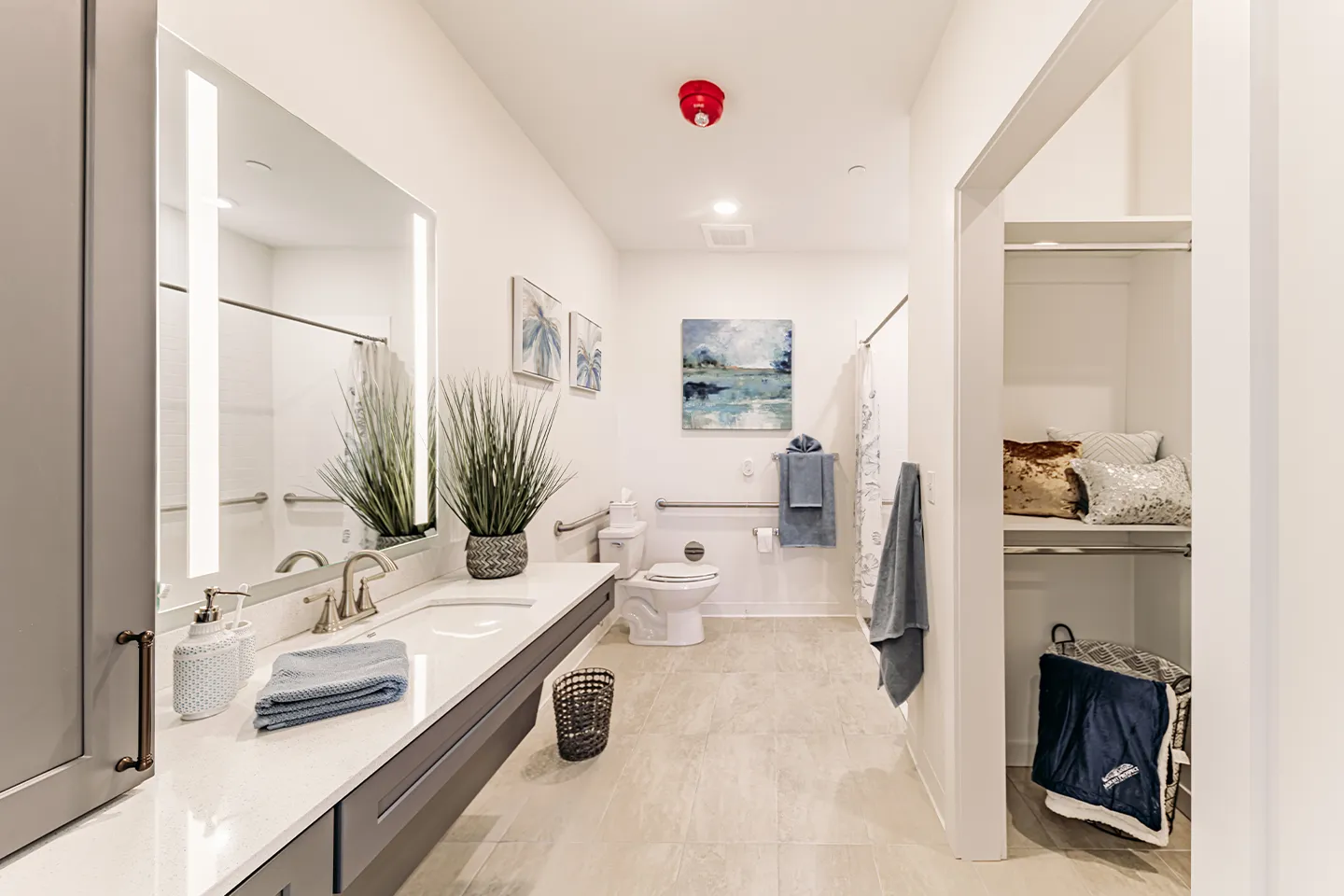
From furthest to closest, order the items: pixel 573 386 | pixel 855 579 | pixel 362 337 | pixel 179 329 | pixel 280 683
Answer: pixel 855 579 < pixel 573 386 < pixel 362 337 < pixel 179 329 < pixel 280 683

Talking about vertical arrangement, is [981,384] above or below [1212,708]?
above

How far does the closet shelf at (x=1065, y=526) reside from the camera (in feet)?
5.86

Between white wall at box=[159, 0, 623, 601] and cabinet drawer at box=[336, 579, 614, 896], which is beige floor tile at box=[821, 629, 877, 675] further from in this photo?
cabinet drawer at box=[336, 579, 614, 896]

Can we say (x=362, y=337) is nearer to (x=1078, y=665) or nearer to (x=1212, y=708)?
(x=1212, y=708)

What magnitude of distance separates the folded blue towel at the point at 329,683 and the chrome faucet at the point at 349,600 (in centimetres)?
25

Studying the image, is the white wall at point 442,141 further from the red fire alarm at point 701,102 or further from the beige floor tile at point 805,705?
the beige floor tile at point 805,705

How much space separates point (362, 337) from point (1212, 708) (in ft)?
5.80

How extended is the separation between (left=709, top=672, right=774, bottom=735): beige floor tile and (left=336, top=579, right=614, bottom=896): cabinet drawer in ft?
4.29

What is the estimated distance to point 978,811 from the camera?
169 centimetres

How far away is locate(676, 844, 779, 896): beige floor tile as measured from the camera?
5.16 ft

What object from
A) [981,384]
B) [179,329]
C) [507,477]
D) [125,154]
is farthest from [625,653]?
[125,154]

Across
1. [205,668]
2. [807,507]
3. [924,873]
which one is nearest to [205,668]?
[205,668]

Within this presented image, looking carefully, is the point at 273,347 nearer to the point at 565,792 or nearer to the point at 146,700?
the point at 146,700

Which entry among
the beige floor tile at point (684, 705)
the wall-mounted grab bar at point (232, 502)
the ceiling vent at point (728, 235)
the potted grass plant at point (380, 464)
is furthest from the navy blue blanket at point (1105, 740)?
the ceiling vent at point (728, 235)
